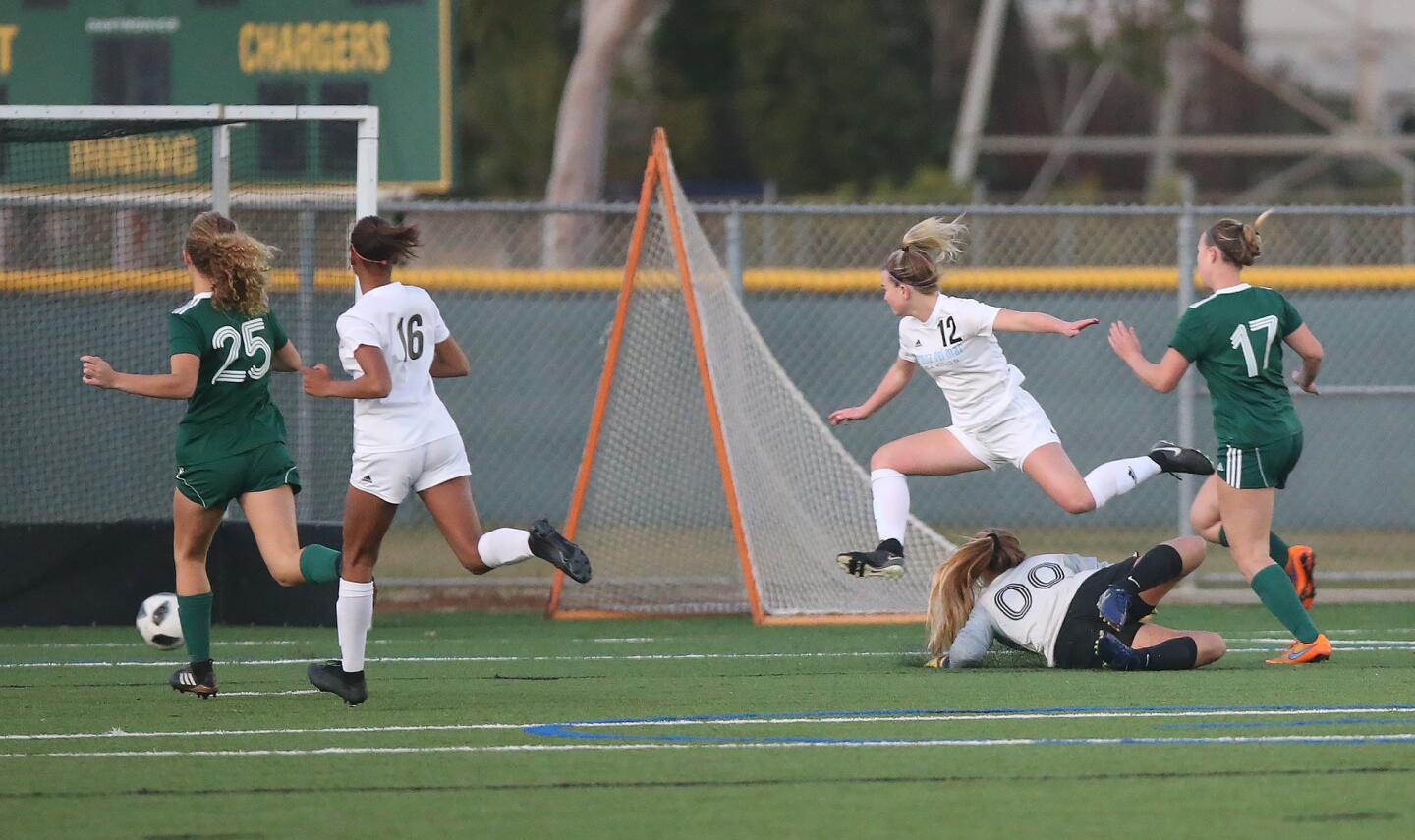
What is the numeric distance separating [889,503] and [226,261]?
312cm

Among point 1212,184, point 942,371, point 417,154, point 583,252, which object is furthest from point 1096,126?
point 942,371

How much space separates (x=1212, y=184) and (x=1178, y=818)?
35113 millimetres

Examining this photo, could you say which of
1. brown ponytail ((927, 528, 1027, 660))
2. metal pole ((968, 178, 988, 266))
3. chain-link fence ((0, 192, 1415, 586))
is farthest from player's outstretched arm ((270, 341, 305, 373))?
metal pole ((968, 178, 988, 266))

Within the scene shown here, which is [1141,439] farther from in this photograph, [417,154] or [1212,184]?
[1212,184]

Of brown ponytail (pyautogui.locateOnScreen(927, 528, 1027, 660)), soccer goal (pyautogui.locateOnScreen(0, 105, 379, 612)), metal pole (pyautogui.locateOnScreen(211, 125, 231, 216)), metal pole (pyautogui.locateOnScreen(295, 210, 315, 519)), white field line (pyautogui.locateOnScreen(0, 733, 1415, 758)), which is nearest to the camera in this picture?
white field line (pyautogui.locateOnScreen(0, 733, 1415, 758))

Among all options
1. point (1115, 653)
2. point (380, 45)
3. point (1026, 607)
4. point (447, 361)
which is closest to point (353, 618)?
point (447, 361)

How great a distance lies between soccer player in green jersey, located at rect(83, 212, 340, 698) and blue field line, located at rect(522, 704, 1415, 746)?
53.6 inches

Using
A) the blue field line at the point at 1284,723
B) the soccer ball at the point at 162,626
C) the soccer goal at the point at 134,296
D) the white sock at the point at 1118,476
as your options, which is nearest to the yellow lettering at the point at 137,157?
the soccer goal at the point at 134,296

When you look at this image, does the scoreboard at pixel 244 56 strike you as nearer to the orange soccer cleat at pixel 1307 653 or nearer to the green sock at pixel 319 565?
the green sock at pixel 319 565

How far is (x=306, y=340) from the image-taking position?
11.7 metres

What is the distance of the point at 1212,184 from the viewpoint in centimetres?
3894

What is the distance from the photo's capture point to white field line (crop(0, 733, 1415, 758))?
259 inches

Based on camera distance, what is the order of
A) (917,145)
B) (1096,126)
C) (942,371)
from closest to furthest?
(942,371), (917,145), (1096,126)

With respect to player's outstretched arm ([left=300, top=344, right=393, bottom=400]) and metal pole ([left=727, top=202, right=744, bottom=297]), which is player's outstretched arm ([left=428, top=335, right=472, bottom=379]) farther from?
metal pole ([left=727, top=202, right=744, bottom=297])
